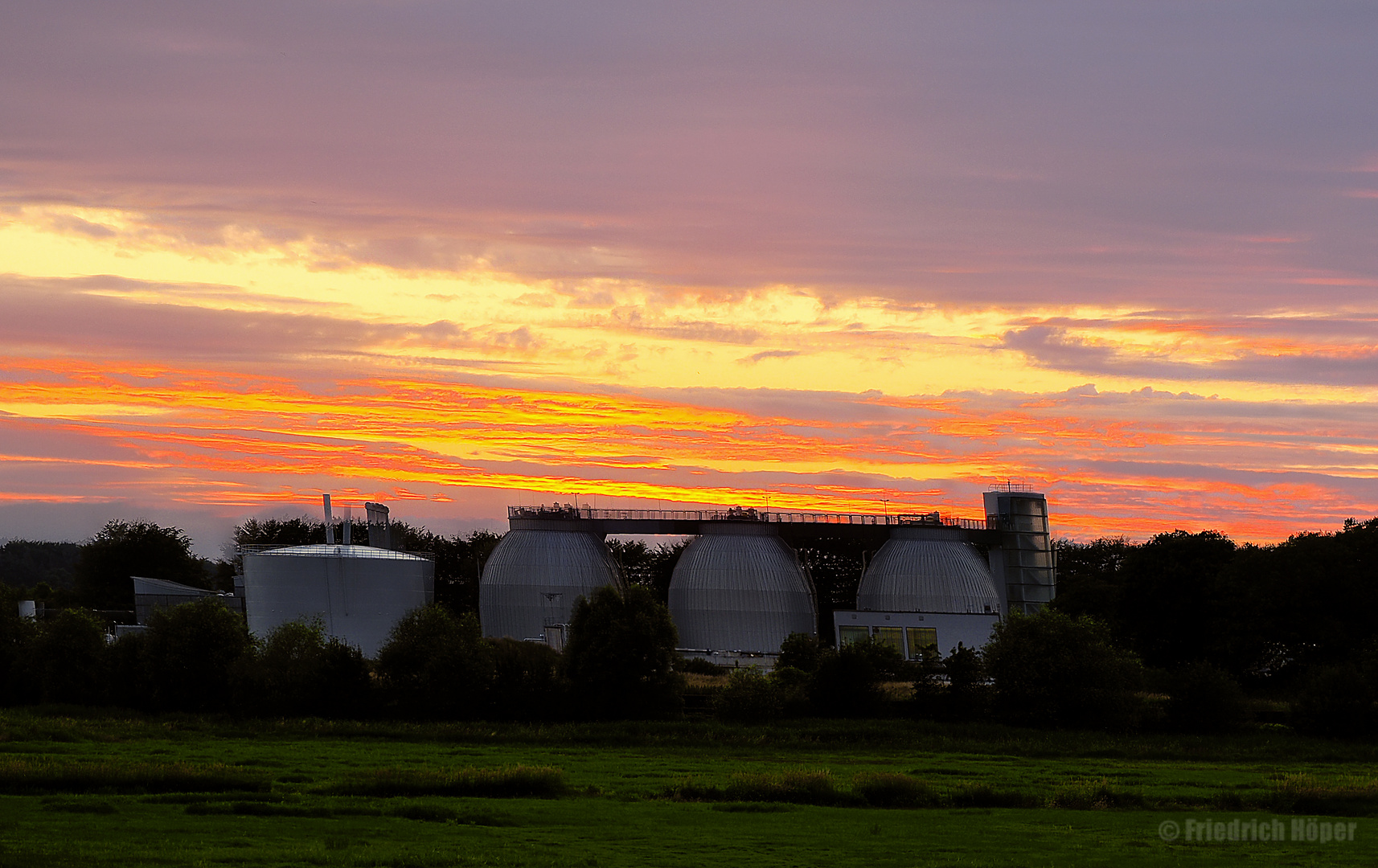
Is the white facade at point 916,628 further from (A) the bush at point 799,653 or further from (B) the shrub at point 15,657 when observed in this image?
(B) the shrub at point 15,657

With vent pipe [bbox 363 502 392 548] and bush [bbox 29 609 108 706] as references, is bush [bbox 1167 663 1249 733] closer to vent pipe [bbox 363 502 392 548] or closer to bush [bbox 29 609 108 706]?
bush [bbox 29 609 108 706]

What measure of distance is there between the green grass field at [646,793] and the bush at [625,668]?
4175mm

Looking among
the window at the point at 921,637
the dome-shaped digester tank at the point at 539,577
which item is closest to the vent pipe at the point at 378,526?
the dome-shaped digester tank at the point at 539,577

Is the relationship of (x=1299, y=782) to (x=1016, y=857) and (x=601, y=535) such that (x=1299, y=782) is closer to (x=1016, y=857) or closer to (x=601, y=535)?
(x=1016, y=857)

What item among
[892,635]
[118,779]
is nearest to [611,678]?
[118,779]

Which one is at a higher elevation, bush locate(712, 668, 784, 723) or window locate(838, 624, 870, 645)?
window locate(838, 624, 870, 645)

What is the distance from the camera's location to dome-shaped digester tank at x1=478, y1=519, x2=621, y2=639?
104812mm

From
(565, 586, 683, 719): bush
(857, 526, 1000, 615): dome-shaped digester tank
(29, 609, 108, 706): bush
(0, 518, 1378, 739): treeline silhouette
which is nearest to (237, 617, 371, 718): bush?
(0, 518, 1378, 739): treeline silhouette

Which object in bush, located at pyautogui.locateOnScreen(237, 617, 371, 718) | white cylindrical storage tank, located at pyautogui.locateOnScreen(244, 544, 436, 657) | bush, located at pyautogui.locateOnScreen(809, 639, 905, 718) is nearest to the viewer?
bush, located at pyautogui.locateOnScreen(237, 617, 371, 718)

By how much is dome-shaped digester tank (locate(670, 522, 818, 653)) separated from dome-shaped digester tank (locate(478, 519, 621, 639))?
19.7ft

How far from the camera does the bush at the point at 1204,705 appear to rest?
6962 cm

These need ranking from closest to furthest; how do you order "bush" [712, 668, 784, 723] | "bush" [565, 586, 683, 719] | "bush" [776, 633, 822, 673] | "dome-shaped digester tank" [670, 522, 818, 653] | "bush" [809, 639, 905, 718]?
1. "bush" [712, 668, 784, 723]
2. "bush" [565, 586, 683, 719]
3. "bush" [809, 639, 905, 718]
4. "bush" [776, 633, 822, 673]
5. "dome-shaped digester tank" [670, 522, 818, 653]

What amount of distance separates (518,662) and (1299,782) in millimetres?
36601

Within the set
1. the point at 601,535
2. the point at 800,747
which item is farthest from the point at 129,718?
the point at 601,535
